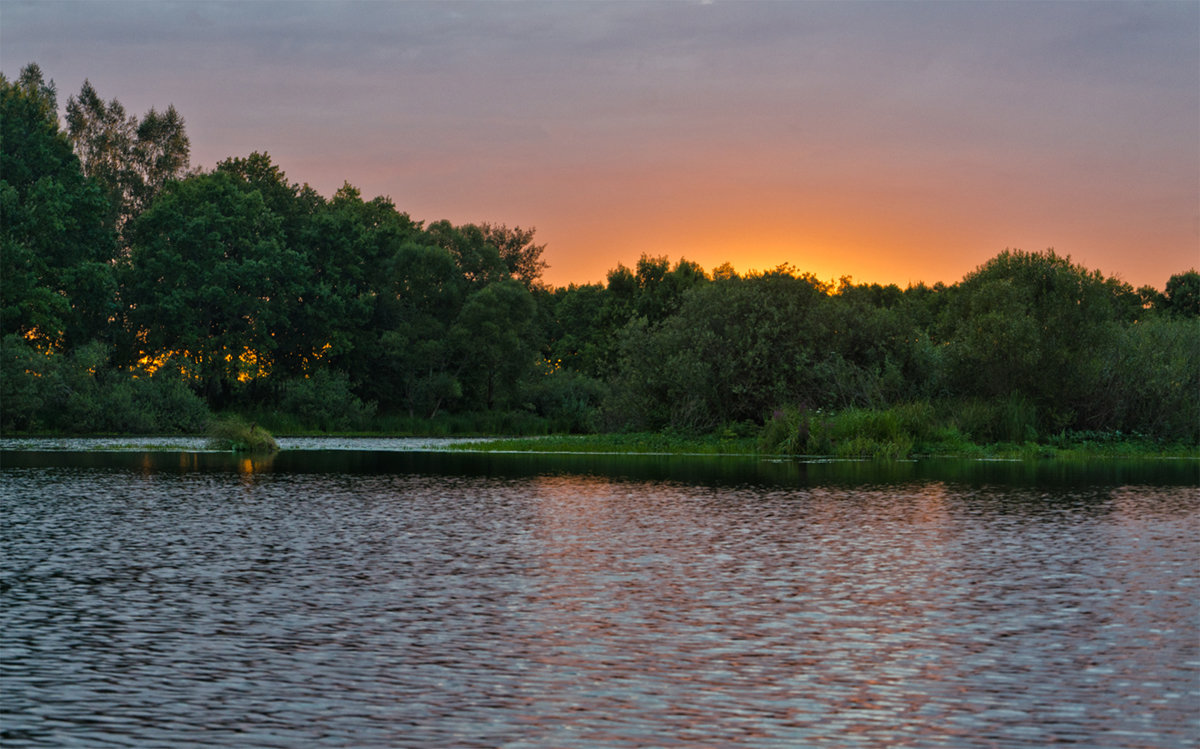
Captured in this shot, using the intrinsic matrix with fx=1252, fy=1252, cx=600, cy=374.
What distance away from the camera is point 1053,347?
6906 centimetres

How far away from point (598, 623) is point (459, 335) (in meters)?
88.6

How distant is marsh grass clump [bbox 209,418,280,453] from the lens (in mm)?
68125

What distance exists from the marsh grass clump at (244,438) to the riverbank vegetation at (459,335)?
8.26ft

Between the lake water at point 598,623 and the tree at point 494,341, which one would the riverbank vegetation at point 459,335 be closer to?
the tree at point 494,341

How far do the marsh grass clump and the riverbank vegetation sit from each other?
252 cm


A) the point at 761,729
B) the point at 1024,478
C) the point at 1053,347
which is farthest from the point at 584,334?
the point at 761,729

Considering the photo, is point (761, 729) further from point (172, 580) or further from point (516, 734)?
point (172, 580)

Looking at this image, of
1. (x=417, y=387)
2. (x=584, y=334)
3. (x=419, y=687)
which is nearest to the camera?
(x=419, y=687)

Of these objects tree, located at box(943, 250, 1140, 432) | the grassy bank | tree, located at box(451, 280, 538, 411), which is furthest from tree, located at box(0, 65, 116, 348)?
tree, located at box(943, 250, 1140, 432)

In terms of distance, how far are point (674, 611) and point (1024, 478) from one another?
31.9 m

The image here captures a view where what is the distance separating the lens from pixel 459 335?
343ft

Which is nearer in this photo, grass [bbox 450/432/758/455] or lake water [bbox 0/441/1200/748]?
lake water [bbox 0/441/1200/748]

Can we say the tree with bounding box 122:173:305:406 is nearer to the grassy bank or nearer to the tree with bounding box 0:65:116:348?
the tree with bounding box 0:65:116:348

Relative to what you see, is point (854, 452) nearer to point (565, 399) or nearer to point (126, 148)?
point (565, 399)
